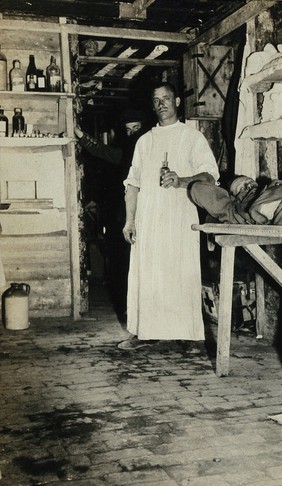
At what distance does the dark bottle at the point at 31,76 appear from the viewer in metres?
5.88

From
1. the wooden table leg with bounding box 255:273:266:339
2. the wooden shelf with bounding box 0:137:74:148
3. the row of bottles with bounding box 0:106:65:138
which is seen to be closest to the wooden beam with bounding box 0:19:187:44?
the row of bottles with bounding box 0:106:65:138

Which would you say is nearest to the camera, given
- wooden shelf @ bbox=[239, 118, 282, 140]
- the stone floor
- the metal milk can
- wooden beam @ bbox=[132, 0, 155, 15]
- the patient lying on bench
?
the stone floor

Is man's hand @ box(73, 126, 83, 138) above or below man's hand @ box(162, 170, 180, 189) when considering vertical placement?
above

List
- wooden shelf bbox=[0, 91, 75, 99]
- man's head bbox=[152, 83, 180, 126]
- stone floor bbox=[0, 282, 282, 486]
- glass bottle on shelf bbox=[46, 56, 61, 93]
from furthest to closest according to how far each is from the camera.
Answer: glass bottle on shelf bbox=[46, 56, 61, 93]
wooden shelf bbox=[0, 91, 75, 99]
man's head bbox=[152, 83, 180, 126]
stone floor bbox=[0, 282, 282, 486]

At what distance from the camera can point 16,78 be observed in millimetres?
5797

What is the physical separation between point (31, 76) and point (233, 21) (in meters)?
2.18

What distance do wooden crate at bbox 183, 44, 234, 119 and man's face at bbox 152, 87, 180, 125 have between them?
1.62 meters

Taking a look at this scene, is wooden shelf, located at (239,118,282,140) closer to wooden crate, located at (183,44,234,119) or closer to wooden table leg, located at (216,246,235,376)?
wooden table leg, located at (216,246,235,376)

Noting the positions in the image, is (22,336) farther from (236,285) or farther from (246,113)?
(246,113)

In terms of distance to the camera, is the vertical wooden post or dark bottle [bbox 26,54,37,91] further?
the vertical wooden post

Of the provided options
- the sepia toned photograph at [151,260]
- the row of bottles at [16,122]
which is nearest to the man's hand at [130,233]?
the sepia toned photograph at [151,260]

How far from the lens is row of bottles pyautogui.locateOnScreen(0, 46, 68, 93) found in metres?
5.82

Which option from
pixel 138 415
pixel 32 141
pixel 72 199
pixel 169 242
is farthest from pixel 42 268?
pixel 138 415

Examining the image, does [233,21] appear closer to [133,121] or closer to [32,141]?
[133,121]
